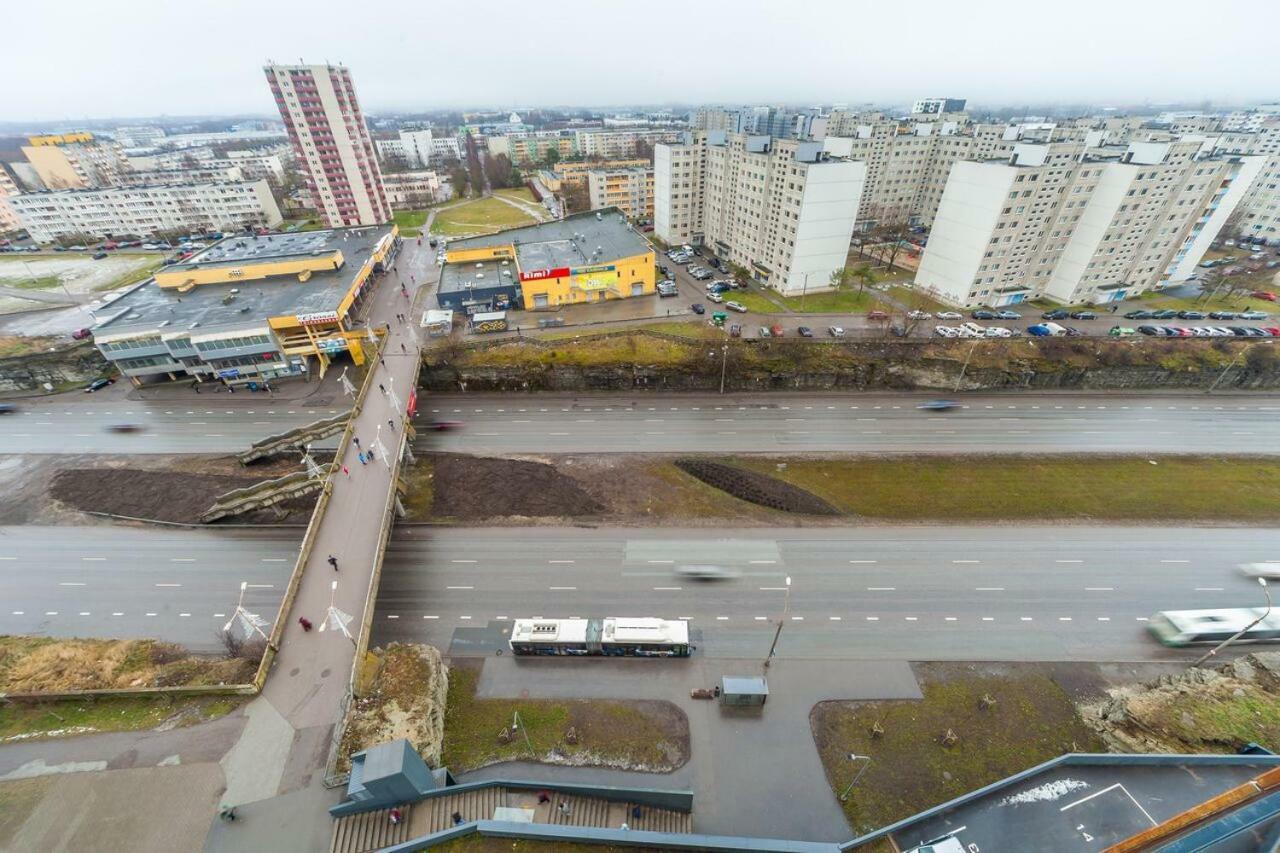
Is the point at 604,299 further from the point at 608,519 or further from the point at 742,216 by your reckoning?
the point at 608,519

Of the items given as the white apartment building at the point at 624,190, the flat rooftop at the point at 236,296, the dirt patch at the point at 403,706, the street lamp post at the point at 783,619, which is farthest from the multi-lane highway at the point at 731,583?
the white apartment building at the point at 624,190

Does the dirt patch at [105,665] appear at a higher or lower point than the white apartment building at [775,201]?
lower

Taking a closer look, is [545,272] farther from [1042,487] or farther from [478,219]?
[478,219]

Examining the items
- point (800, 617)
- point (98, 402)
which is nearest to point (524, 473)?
point (800, 617)

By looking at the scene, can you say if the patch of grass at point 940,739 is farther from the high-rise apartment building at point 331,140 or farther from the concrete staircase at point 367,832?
the high-rise apartment building at point 331,140

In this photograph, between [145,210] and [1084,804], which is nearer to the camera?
[1084,804]

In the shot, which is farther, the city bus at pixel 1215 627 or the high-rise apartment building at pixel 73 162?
the high-rise apartment building at pixel 73 162

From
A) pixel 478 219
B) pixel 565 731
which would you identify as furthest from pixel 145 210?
pixel 565 731

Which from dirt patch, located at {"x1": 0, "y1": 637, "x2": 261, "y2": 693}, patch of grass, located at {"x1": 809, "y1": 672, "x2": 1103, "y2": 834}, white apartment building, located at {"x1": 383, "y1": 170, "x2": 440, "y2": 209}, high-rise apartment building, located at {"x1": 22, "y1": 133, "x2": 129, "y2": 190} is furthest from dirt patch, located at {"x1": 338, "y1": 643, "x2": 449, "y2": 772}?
high-rise apartment building, located at {"x1": 22, "y1": 133, "x2": 129, "y2": 190}
